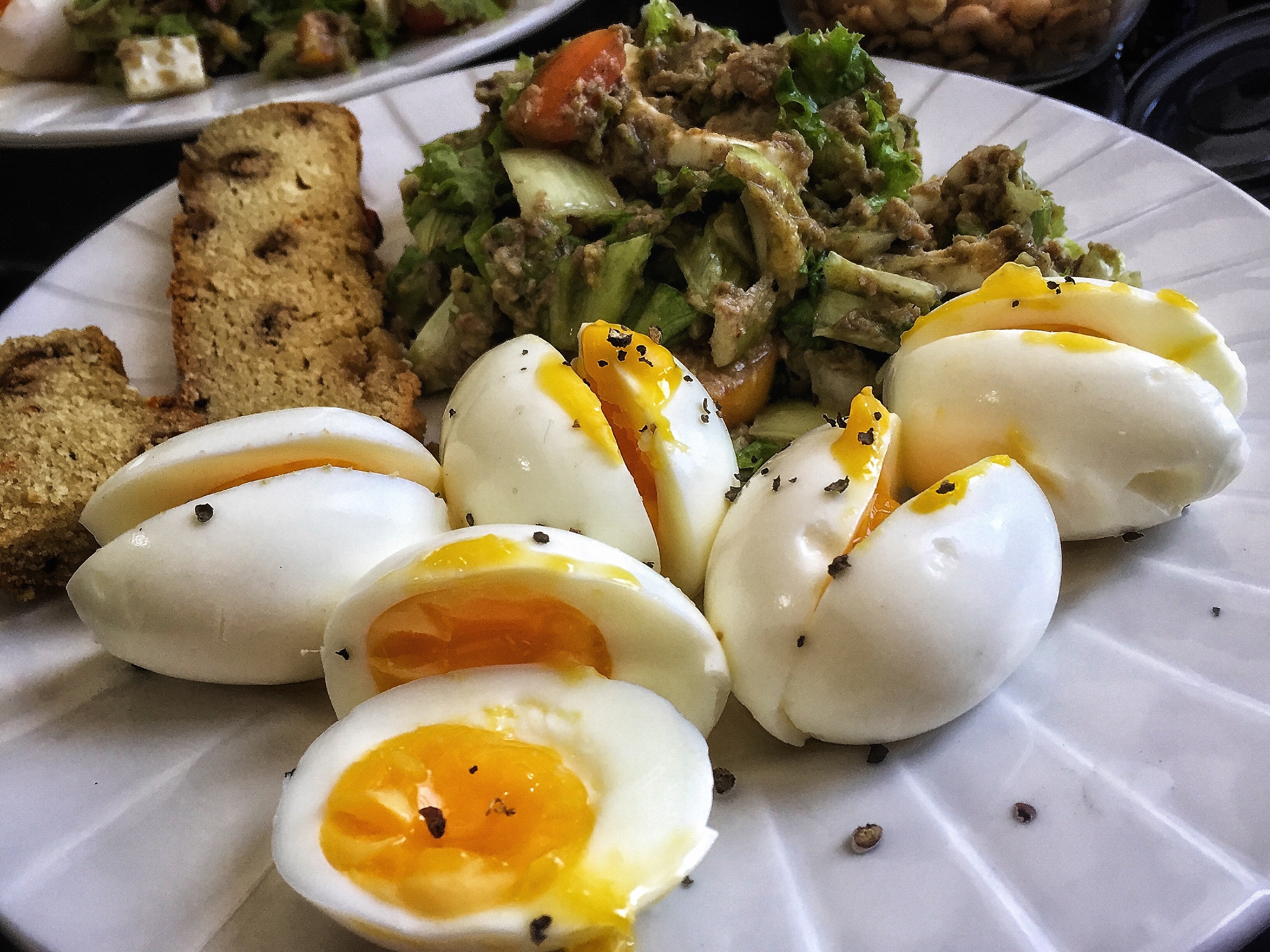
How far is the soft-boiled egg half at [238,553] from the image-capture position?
4.13ft

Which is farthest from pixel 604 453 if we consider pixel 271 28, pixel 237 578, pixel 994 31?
pixel 271 28

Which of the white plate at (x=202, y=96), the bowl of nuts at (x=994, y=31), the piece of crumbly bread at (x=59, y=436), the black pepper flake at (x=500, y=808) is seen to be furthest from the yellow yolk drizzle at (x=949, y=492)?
the white plate at (x=202, y=96)

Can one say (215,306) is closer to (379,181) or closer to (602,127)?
(379,181)

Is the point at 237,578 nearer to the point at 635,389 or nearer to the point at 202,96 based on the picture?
the point at 635,389

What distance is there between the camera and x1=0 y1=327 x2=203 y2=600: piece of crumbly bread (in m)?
1.51

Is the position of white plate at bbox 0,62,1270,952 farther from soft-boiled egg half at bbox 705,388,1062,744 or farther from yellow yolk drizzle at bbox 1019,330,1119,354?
yellow yolk drizzle at bbox 1019,330,1119,354

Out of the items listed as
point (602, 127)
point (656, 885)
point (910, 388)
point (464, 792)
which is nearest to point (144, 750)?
point (464, 792)

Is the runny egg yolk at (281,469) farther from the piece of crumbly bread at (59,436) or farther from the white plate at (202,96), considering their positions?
the white plate at (202,96)

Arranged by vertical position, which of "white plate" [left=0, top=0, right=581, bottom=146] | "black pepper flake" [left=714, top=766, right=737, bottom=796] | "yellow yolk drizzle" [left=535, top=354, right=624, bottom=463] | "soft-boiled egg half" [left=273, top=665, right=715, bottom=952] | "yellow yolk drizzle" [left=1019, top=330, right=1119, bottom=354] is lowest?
"black pepper flake" [left=714, top=766, right=737, bottom=796]

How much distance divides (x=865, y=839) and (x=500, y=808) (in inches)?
18.8

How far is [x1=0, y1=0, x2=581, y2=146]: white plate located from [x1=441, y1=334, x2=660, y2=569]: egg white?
5.60ft

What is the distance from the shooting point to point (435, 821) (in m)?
1.01

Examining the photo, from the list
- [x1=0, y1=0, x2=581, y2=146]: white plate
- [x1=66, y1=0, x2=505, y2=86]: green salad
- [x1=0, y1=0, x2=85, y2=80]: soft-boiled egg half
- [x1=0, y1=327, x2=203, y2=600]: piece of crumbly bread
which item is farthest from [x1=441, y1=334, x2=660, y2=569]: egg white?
[x1=0, y1=0, x2=85, y2=80]: soft-boiled egg half

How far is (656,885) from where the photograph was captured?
97cm
